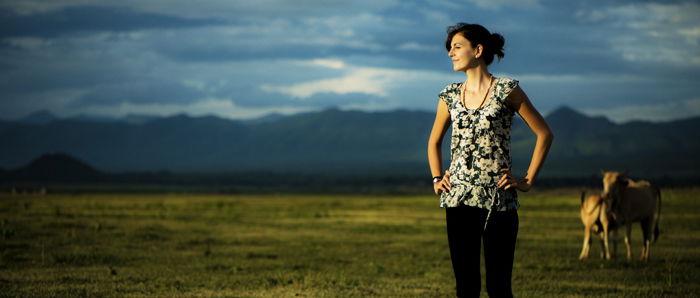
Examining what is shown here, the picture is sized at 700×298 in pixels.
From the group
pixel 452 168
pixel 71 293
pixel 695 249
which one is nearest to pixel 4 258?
pixel 71 293

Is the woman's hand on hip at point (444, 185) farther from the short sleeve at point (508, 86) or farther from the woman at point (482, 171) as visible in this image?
the short sleeve at point (508, 86)

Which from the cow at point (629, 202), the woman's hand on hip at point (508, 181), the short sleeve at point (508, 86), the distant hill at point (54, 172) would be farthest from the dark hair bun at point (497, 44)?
the distant hill at point (54, 172)

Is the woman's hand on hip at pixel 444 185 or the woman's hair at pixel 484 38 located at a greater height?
the woman's hair at pixel 484 38

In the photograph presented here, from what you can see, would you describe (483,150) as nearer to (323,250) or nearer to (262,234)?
(323,250)

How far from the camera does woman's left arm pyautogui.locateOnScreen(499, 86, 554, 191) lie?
16.0ft

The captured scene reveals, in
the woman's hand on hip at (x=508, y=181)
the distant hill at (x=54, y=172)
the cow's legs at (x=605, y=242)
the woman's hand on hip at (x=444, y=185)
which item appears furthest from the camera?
the distant hill at (x=54, y=172)

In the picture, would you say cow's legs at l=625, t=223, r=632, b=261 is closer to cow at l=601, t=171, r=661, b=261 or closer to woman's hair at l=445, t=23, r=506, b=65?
cow at l=601, t=171, r=661, b=261

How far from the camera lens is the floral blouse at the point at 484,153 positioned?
4.86 metres

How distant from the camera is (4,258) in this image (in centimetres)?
1597

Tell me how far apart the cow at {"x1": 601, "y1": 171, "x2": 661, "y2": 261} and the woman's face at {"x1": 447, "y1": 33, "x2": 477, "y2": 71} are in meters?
12.0

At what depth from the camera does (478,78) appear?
16.6ft

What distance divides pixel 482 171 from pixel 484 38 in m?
0.88

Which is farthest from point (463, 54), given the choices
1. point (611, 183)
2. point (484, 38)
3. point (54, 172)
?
point (54, 172)

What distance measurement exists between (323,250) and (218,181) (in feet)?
566
